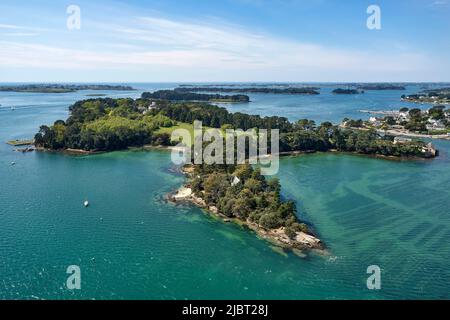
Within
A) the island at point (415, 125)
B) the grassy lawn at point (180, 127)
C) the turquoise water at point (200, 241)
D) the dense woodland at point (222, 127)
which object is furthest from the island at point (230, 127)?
the island at point (415, 125)

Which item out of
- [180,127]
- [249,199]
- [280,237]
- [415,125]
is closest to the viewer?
[280,237]

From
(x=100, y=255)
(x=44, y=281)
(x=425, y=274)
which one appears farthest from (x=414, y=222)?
(x=44, y=281)

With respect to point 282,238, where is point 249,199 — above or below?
above

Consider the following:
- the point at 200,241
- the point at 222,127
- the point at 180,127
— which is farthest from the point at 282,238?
the point at 180,127

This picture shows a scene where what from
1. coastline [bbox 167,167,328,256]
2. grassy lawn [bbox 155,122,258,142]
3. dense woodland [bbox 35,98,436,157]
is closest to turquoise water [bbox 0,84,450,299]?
coastline [bbox 167,167,328,256]

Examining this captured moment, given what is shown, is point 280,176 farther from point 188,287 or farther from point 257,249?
point 188,287

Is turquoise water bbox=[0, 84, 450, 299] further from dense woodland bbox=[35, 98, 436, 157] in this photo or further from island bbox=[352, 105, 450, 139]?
island bbox=[352, 105, 450, 139]

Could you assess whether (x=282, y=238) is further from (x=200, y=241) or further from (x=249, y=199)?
(x=200, y=241)
